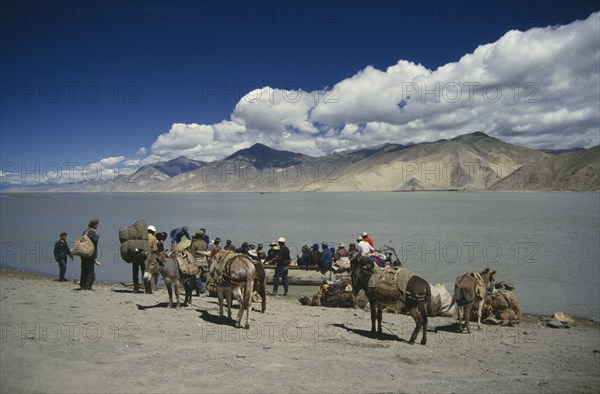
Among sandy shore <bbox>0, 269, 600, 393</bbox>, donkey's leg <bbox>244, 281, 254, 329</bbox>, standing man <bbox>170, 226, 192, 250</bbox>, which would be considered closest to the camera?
sandy shore <bbox>0, 269, 600, 393</bbox>

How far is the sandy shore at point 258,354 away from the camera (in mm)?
7000

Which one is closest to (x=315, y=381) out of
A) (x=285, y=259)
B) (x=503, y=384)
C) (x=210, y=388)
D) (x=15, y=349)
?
(x=210, y=388)

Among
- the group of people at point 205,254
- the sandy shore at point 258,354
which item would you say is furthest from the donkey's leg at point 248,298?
the group of people at point 205,254

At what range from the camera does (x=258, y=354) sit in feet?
27.8

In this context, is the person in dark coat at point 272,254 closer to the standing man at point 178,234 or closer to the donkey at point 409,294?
the standing man at point 178,234

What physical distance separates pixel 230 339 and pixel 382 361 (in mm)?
3473

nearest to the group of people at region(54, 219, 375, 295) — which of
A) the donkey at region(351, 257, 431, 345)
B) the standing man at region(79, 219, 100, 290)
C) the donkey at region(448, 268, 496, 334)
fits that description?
the standing man at region(79, 219, 100, 290)

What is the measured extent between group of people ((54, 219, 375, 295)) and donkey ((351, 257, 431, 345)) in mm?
515

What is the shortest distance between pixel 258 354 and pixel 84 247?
8294mm

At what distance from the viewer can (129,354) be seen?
802 cm

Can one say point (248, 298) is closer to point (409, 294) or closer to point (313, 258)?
point (409, 294)

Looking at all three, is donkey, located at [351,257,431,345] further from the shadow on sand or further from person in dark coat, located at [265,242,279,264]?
person in dark coat, located at [265,242,279,264]

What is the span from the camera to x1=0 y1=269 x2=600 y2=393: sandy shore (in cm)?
700

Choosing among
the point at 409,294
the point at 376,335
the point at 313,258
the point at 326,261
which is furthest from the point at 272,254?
the point at 409,294
